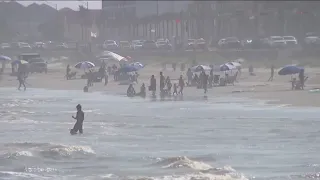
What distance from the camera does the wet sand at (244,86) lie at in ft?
126

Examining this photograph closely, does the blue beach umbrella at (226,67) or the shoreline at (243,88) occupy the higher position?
the blue beach umbrella at (226,67)

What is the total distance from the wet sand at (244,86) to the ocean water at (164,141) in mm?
2028

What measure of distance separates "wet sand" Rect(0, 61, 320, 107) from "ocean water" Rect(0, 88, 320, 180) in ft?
6.65

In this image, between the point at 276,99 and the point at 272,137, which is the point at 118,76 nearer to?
the point at 276,99

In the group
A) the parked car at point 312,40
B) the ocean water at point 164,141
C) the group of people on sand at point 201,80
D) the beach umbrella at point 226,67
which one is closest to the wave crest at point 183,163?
the ocean water at point 164,141

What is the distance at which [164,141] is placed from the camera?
23734 millimetres

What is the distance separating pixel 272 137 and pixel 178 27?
69.3m

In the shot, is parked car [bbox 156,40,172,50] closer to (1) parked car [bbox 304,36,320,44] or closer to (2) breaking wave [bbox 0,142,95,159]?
(1) parked car [bbox 304,36,320,44]

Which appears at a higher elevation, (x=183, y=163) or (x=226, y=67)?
(x=226, y=67)

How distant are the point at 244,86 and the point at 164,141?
2372cm

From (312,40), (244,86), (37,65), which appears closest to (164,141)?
(244,86)

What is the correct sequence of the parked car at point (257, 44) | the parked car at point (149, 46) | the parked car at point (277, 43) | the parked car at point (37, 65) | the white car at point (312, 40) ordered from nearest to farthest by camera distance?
the white car at point (312, 40) < the parked car at point (277, 43) < the parked car at point (37, 65) < the parked car at point (257, 44) < the parked car at point (149, 46)

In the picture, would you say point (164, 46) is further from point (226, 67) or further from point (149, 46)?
point (226, 67)

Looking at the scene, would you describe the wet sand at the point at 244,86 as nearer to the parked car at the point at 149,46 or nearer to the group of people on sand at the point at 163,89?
the group of people on sand at the point at 163,89
